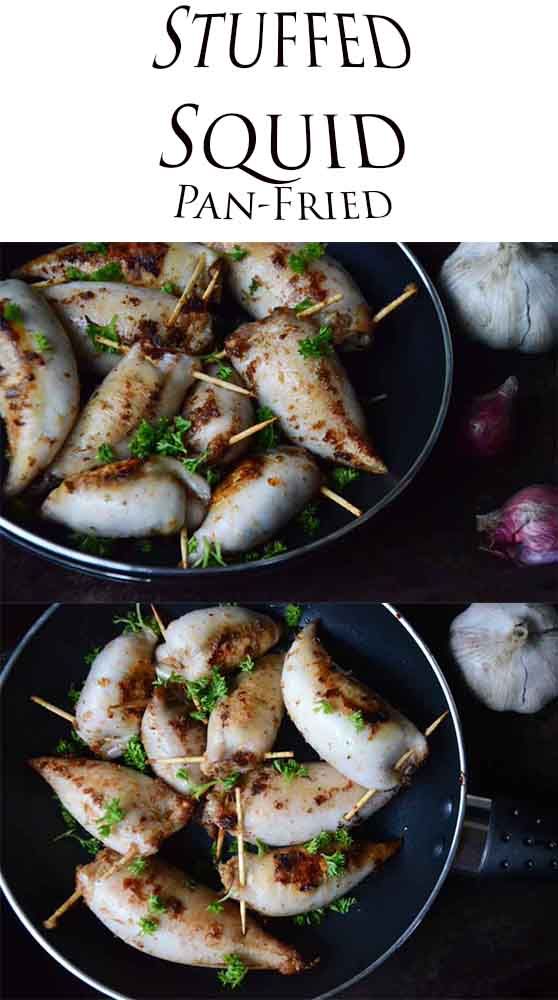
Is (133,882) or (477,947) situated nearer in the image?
(133,882)

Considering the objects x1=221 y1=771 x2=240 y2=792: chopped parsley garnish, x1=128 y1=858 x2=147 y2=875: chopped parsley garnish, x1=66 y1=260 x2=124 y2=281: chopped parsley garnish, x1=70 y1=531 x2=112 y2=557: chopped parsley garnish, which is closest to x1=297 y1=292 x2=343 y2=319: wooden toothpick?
x1=66 y1=260 x2=124 y2=281: chopped parsley garnish

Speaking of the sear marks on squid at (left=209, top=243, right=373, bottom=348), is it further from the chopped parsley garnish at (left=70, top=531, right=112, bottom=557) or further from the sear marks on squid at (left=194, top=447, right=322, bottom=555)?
the chopped parsley garnish at (left=70, top=531, right=112, bottom=557)

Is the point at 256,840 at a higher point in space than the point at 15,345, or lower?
lower

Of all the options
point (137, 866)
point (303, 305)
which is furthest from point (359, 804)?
point (303, 305)
